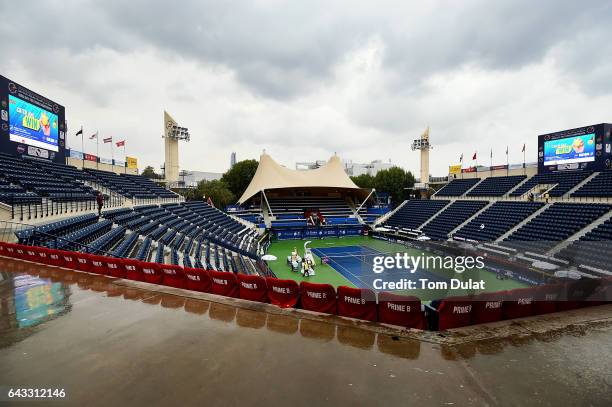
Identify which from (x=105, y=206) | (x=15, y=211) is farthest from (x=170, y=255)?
(x=105, y=206)

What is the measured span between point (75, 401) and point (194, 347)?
211 cm

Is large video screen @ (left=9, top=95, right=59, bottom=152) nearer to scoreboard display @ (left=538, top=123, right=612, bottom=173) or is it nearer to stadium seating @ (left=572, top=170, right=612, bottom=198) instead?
stadium seating @ (left=572, top=170, right=612, bottom=198)

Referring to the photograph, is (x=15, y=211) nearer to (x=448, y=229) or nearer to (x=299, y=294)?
(x=299, y=294)

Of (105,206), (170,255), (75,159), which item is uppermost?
(75,159)

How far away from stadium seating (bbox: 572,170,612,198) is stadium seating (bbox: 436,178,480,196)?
14658mm

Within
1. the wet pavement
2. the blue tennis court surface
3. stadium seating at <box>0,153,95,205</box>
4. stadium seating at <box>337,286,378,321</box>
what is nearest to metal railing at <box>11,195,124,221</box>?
stadium seating at <box>0,153,95,205</box>

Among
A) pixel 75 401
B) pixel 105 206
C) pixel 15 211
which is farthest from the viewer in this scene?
pixel 105 206

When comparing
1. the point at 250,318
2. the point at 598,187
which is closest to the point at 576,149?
the point at 598,187

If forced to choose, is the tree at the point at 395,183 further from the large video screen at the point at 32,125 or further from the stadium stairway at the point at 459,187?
the large video screen at the point at 32,125

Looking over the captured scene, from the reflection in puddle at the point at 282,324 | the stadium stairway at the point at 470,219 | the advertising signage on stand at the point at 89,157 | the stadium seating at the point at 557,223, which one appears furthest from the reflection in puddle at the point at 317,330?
the advertising signage on stand at the point at 89,157

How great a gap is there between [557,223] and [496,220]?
5.83 m

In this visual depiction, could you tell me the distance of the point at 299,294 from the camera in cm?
886

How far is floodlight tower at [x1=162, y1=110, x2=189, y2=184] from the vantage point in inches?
2126

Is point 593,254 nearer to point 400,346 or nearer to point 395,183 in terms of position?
point 400,346
